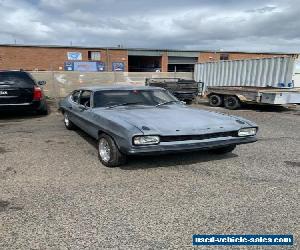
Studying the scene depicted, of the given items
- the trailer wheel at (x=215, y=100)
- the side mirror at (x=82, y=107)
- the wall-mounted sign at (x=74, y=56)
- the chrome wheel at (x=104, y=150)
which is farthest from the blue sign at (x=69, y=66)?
the chrome wheel at (x=104, y=150)

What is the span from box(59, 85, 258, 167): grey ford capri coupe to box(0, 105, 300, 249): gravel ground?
0.43m

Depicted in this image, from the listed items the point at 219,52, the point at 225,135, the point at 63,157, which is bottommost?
the point at 63,157

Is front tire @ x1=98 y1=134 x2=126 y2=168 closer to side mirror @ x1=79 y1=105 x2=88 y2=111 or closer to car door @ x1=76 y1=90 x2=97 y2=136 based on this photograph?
car door @ x1=76 y1=90 x2=97 y2=136

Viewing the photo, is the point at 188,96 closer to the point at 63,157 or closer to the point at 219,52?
the point at 63,157

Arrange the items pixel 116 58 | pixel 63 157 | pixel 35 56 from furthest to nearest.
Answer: pixel 116 58, pixel 35 56, pixel 63 157

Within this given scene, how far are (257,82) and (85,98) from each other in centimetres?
1149

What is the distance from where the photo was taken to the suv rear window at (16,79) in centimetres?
906

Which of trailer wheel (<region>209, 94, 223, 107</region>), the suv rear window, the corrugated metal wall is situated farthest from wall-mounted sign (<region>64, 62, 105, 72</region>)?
the suv rear window

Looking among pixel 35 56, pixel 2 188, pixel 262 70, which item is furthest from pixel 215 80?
pixel 35 56

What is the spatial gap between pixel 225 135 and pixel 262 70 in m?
11.6

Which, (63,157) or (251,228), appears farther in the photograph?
(63,157)

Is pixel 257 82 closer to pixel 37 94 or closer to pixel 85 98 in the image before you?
pixel 37 94

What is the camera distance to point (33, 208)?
3.43 metres

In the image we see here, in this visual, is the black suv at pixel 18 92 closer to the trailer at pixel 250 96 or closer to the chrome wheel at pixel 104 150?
the chrome wheel at pixel 104 150
